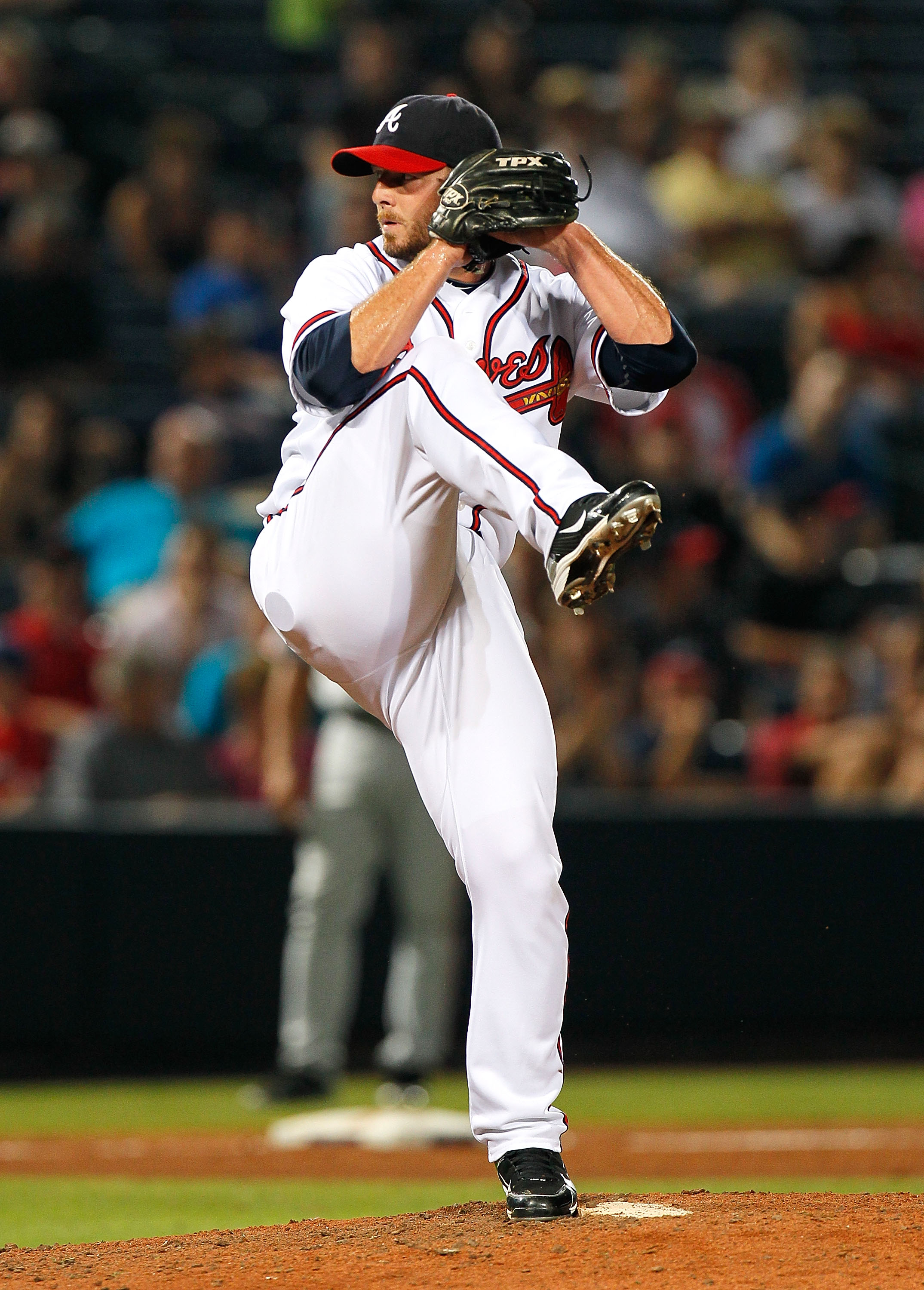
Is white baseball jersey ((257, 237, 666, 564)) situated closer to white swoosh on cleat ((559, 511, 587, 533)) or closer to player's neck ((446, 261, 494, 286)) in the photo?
player's neck ((446, 261, 494, 286))

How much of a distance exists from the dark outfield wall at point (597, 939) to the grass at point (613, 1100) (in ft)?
0.54

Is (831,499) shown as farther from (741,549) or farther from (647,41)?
(647,41)

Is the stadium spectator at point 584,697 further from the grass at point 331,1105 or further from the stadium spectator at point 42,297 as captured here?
the stadium spectator at point 42,297

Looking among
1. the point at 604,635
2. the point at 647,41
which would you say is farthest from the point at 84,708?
the point at 647,41

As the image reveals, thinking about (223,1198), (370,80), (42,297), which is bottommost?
(223,1198)

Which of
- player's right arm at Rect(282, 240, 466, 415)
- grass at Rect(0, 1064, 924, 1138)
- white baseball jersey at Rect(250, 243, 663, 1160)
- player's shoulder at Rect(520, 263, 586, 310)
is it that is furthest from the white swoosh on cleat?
grass at Rect(0, 1064, 924, 1138)

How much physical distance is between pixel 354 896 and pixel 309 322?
147 inches

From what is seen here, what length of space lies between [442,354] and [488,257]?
26 centimetres

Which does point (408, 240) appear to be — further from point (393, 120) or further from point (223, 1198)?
point (223, 1198)

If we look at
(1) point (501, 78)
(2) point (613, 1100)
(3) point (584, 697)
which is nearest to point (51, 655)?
(3) point (584, 697)

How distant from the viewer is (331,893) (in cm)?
684

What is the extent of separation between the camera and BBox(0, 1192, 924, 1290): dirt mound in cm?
298

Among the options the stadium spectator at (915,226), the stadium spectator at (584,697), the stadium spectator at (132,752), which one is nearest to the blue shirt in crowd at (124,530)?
the stadium spectator at (132,752)

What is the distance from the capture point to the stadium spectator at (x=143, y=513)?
8812mm
